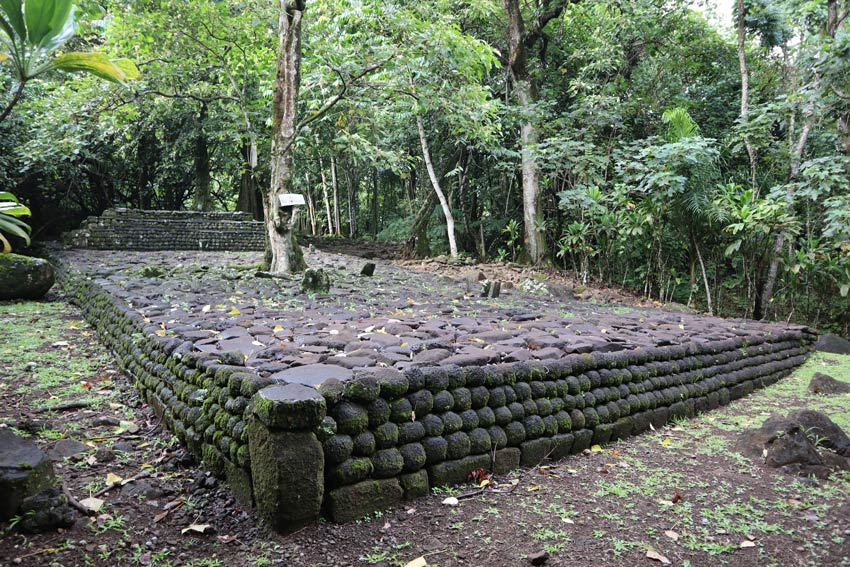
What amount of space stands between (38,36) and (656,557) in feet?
10.6

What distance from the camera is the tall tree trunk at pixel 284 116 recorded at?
8.20 metres

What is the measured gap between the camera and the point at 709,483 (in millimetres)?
3479

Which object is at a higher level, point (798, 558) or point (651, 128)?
point (651, 128)

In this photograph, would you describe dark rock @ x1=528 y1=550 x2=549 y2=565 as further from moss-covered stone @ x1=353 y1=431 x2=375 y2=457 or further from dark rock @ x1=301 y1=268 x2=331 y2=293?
dark rock @ x1=301 y1=268 x2=331 y2=293

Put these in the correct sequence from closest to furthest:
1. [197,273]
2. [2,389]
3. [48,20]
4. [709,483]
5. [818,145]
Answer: [48,20] → [709,483] → [2,389] → [197,273] → [818,145]

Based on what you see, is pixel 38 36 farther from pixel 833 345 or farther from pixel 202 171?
pixel 202 171

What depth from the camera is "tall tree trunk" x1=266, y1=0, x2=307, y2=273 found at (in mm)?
8195

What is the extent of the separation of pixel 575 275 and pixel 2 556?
11680 mm

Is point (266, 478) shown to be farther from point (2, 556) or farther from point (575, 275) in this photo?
point (575, 275)

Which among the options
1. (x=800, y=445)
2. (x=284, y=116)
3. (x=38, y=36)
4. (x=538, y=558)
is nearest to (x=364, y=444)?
(x=538, y=558)

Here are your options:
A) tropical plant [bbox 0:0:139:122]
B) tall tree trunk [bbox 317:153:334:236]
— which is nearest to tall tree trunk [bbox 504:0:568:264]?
tall tree trunk [bbox 317:153:334:236]

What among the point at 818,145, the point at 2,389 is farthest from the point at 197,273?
the point at 818,145

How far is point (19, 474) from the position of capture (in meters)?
2.39

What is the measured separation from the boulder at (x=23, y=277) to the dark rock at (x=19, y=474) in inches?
274
